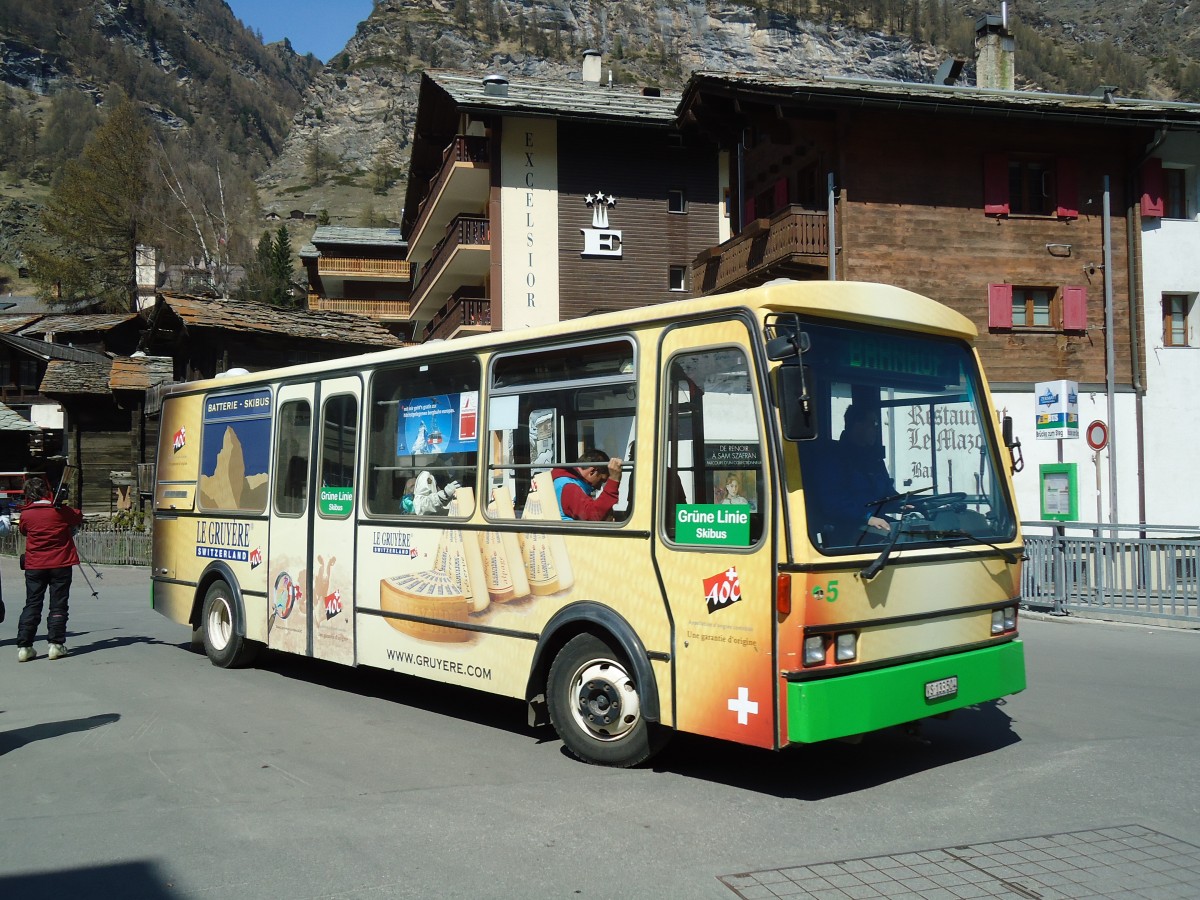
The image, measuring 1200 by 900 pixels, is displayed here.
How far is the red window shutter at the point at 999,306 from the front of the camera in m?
25.4

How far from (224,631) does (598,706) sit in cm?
555

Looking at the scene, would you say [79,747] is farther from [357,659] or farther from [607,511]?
[607,511]

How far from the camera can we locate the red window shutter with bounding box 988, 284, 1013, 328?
25.4m

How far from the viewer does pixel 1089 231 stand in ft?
86.5

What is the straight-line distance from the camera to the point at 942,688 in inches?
264

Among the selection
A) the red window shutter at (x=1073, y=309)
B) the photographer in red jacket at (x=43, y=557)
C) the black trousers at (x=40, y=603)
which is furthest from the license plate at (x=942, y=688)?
the red window shutter at (x=1073, y=309)

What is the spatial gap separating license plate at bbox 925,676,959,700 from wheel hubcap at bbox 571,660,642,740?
1651 millimetres

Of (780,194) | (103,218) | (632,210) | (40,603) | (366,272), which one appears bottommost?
(40,603)

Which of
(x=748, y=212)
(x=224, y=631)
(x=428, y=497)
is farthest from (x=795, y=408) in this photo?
(x=748, y=212)

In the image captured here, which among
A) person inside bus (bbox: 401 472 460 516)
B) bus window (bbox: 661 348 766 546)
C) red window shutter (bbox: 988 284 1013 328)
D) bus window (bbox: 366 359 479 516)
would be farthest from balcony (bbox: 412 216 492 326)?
bus window (bbox: 661 348 766 546)

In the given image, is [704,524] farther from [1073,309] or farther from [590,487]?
[1073,309]

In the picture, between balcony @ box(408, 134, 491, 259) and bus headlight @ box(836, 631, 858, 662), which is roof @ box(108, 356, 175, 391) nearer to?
balcony @ box(408, 134, 491, 259)

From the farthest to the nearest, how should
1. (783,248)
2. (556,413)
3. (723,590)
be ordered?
(783,248) < (556,413) < (723,590)

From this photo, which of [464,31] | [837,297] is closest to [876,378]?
[837,297]
